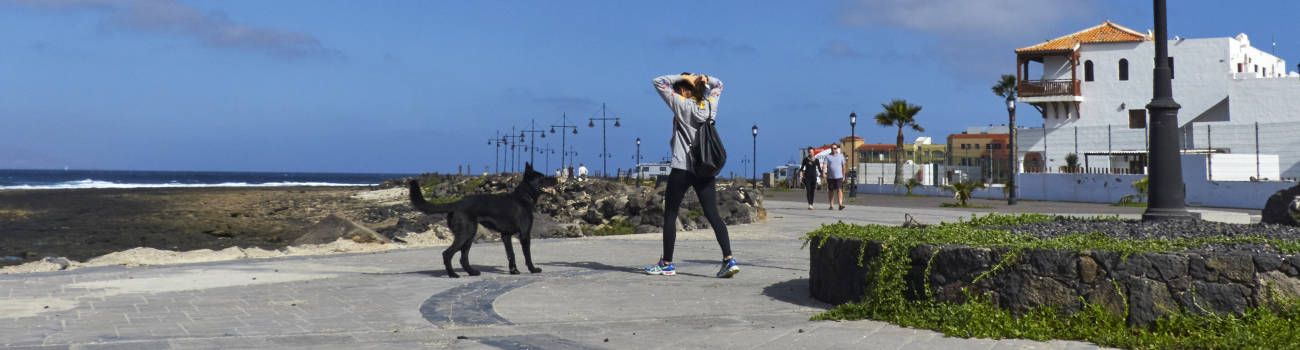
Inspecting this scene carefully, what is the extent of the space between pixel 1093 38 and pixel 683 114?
181 feet

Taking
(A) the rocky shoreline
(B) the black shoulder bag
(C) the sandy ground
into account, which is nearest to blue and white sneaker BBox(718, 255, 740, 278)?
(B) the black shoulder bag

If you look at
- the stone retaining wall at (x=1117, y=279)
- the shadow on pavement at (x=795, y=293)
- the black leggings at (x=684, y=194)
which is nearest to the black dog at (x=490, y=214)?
the black leggings at (x=684, y=194)

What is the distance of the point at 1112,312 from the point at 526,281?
179 inches

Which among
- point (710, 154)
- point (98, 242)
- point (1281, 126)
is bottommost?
point (98, 242)

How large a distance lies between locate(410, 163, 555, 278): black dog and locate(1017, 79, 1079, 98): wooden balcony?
53066 millimetres

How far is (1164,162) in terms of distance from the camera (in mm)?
8422

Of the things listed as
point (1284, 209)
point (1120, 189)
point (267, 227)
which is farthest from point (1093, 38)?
point (1284, 209)

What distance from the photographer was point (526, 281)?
320 inches

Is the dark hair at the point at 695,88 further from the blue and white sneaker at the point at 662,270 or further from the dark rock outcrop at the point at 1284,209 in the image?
the dark rock outcrop at the point at 1284,209

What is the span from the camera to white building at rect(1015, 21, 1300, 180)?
171 ft

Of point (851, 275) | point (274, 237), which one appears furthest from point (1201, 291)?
point (274, 237)

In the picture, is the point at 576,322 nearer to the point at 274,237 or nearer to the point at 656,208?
the point at 656,208

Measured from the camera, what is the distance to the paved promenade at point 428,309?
5.18m

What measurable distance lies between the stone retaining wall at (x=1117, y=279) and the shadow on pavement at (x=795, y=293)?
104 cm
